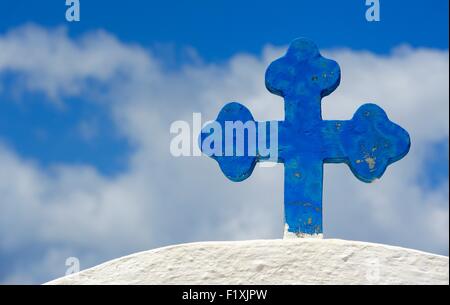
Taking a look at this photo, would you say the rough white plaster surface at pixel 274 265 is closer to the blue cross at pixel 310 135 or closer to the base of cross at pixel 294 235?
the base of cross at pixel 294 235

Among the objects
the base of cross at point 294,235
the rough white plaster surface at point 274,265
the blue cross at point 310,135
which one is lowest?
the rough white plaster surface at point 274,265

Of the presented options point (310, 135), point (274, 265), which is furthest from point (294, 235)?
point (274, 265)

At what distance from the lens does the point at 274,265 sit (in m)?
5.38

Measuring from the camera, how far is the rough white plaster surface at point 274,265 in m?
5.32

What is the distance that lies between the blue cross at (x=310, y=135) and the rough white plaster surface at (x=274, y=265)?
95 cm

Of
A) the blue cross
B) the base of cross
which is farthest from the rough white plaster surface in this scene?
the blue cross

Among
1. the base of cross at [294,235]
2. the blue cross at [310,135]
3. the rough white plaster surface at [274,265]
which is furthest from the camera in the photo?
the blue cross at [310,135]

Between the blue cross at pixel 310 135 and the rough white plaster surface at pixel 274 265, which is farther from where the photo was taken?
the blue cross at pixel 310 135

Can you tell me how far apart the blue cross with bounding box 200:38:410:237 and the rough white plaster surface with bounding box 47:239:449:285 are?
947 millimetres

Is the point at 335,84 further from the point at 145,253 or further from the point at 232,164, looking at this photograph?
the point at 145,253

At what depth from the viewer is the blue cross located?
6.49 m

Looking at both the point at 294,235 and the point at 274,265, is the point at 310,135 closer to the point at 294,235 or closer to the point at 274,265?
the point at 294,235

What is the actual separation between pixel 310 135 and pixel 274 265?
1.50 metres

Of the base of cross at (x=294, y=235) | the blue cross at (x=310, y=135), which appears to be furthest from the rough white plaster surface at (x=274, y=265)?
the blue cross at (x=310, y=135)
